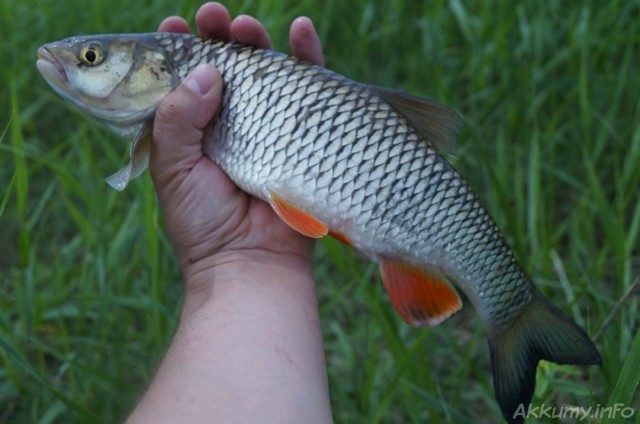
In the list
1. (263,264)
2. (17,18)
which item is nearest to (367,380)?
(263,264)

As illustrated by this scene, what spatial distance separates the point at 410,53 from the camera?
4.00m

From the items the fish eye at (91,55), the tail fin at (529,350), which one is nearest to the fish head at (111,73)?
the fish eye at (91,55)

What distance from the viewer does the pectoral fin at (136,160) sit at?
2221mm

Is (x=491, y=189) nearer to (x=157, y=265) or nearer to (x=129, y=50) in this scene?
(x=157, y=265)

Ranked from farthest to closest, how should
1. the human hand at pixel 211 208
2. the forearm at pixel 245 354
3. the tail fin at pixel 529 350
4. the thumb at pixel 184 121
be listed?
the human hand at pixel 211 208 → the thumb at pixel 184 121 → the tail fin at pixel 529 350 → the forearm at pixel 245 354

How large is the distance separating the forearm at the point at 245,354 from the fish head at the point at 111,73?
0.43m

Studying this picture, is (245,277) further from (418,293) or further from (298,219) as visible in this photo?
(418,293)

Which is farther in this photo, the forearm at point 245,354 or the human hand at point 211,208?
the human hand at point 211,208

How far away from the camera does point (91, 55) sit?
7.39ft

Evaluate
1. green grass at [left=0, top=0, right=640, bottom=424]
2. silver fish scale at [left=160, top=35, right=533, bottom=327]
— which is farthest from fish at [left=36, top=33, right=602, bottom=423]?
green grass at [left=0, top=0, right=640, bottom=424]

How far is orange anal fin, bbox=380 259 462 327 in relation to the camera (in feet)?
7.26

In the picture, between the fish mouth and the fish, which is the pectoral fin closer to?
the fish

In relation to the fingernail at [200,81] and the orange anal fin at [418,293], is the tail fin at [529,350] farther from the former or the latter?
the fingernail at [200,81]

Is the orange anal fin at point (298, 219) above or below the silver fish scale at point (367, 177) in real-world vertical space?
below
